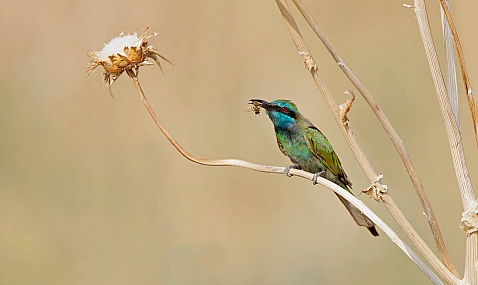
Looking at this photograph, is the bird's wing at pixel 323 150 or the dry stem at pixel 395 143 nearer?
the dry stem at pixel 395 143

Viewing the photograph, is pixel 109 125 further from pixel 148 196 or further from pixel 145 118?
pixel 148 196

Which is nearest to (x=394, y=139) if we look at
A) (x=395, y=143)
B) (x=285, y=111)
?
(x=395, y=143)

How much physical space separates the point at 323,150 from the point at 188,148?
1024 millimetres

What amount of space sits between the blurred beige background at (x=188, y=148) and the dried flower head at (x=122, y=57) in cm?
141

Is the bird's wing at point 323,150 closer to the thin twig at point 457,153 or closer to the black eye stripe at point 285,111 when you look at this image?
the black eye stripe at point 285,111

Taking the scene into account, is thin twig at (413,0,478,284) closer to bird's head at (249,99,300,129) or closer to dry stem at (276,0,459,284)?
dry stem at (276,0,459,284)

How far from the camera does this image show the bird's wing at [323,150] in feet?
4.47

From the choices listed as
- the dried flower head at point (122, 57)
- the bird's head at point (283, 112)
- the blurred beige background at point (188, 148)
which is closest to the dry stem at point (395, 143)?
the dried flower head at point (122, 57)

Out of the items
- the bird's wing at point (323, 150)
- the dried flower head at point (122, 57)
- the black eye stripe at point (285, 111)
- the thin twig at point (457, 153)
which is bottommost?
the thin twig at point (457, 153)

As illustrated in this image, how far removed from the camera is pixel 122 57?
0.79 m

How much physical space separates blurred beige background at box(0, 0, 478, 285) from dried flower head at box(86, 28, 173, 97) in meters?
1.41

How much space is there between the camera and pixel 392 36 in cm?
232

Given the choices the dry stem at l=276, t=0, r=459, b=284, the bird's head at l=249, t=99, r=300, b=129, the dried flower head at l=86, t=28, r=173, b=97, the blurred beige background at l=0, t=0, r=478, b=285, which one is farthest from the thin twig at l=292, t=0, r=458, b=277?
the blurred beige background at l=0, t=0, r=478, b=285

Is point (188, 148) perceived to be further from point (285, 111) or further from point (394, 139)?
point (394, 139)
